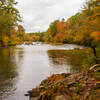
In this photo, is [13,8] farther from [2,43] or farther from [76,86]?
[76,86]

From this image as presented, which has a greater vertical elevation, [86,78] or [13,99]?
[86,78]

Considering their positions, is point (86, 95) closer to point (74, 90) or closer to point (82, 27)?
point (74, 90)

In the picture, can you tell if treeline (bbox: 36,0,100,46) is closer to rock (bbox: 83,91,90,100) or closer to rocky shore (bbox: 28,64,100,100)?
rocky shore (bbox: 28,64,100,100)

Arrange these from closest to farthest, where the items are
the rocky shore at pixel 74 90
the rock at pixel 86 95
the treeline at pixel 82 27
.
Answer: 1. the rock at pixel 86 95
2. the rocky shore at pixel 74 90
3. the treeline at pixel 82 27

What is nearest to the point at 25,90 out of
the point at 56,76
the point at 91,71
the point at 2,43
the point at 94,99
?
the point at 56,76

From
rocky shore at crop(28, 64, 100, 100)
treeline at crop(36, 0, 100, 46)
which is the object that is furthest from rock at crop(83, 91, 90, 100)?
treeline at crop(36, 0, 100, 46)

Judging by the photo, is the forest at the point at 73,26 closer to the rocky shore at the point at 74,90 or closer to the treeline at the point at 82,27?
the treeline at the point at 82,27

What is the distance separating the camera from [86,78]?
7.61 meters

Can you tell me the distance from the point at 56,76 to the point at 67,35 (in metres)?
63.8

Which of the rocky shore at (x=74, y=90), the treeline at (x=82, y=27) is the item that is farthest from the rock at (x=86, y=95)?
the treeline at (x=82, y=27)

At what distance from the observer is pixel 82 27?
19719mm

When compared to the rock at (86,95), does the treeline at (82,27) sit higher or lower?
higher

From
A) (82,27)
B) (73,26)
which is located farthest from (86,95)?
(73,26)

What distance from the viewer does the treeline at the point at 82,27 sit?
1382cm
